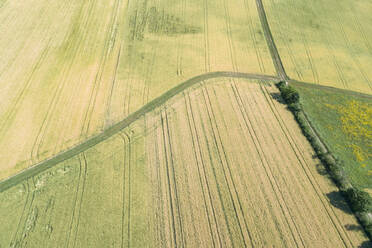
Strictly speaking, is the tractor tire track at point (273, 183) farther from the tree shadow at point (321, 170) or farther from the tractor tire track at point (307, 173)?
the tree shadow at point (321, 170)

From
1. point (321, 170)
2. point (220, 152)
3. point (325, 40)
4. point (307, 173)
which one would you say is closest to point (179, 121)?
point (220, 152)

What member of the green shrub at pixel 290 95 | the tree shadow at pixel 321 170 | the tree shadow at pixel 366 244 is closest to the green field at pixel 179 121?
the tree shadow at pixel 366 244

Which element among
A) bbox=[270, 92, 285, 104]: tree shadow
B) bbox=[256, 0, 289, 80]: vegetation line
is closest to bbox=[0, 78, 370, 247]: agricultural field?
bbox=[270, 92, 285, 104]: tree shadow

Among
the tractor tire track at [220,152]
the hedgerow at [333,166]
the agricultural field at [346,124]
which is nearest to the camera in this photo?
the tractor tire track at [220,152]

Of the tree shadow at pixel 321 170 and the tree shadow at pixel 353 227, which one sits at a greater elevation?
the tree shadow at pixel 321 170

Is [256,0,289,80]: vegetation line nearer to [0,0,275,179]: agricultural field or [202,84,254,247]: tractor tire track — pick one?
[0,0,275,179]: agricultural field

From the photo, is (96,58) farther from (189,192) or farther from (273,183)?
(273,183)
